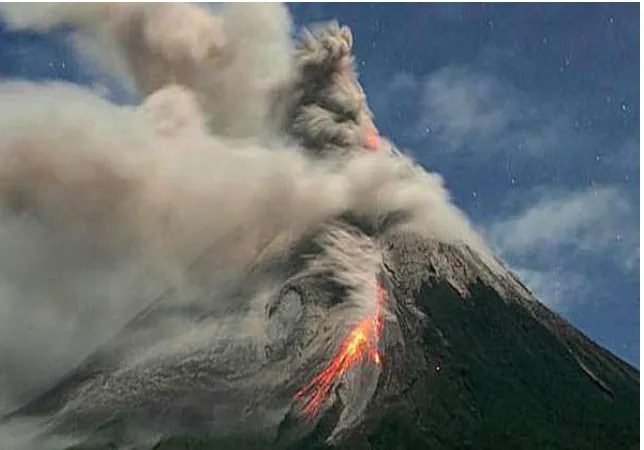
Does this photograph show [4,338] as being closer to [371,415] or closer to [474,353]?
[371,415]

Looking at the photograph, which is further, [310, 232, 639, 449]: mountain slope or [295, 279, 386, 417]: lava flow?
[295, 279, 386, 417]: lava flow

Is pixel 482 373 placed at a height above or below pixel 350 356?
above

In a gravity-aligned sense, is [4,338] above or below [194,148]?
below

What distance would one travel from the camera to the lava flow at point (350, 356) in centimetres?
2652

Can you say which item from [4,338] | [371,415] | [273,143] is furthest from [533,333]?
[4,338]

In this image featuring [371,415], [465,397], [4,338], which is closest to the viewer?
[4,338]

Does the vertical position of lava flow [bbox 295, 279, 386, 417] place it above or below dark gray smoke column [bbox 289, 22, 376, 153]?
below

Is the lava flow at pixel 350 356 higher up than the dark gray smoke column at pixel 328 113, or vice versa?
the dark gray smoke column at pixel 328 113

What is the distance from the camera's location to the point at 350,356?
29172 millimetres

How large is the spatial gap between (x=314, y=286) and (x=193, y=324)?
3.71 meters

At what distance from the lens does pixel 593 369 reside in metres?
27.3

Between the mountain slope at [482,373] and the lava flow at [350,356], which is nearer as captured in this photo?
the mountain slope at [482,373]

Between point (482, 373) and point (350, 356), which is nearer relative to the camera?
point (482, 373)

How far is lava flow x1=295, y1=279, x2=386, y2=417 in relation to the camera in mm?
26516
